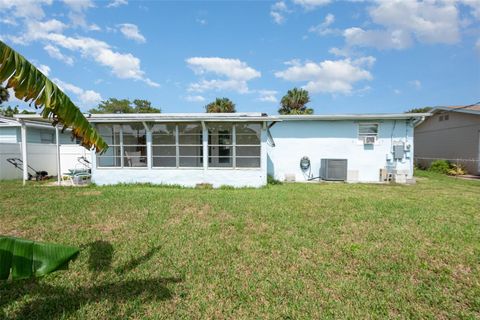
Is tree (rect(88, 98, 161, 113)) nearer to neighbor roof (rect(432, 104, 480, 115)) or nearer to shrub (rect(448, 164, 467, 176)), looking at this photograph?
neighbor roof (rect(432, 104, 480, 115))

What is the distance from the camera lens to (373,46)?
51.3 feet

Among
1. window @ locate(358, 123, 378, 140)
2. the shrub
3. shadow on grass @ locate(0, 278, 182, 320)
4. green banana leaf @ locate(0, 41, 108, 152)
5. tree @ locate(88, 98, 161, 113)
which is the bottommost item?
shadow on grass @ locate(0, 278, 182, 320)

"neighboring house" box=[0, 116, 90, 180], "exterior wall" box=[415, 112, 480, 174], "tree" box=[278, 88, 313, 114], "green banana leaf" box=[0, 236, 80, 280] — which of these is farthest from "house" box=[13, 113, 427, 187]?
"tree" box=[278, 88, 313, 114]

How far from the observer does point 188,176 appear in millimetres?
10172

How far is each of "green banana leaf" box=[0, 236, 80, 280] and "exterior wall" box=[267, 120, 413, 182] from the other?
11.4 metres

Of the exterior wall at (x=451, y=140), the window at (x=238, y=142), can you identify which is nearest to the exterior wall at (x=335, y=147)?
the window at (x=238, y=142)

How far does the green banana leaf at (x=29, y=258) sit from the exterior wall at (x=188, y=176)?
8200mm

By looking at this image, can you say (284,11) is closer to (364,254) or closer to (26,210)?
(364,254)

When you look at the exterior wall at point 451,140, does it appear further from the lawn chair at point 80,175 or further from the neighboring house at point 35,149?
the neighboring house at point 35,149

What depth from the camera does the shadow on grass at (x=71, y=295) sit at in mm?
2543

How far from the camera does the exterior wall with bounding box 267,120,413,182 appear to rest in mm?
12031

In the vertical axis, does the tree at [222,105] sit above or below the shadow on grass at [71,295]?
above

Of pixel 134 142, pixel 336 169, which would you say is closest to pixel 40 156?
pixel 134 142

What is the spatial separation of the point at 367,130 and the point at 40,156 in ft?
56.4
